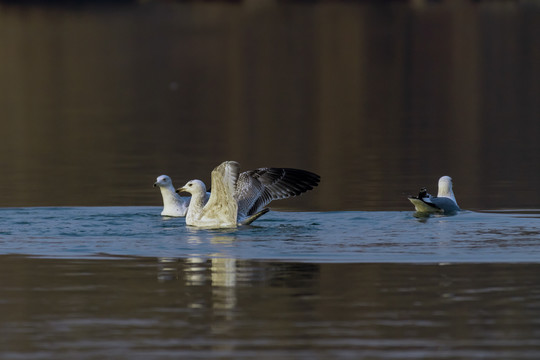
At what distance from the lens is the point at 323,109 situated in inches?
1558

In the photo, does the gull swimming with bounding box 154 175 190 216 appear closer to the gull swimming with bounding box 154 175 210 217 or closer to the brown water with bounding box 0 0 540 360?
the gull swimming with bounding box 154 175 210 217

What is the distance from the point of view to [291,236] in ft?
53.0

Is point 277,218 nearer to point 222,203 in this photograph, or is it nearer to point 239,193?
point 239,193

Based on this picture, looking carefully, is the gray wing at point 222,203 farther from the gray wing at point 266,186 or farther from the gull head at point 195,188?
the gull head at point 195,188

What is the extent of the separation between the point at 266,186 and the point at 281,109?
21389 millimetres

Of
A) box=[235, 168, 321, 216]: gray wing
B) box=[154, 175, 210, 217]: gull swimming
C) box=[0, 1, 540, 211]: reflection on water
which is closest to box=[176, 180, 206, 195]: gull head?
box=[154, 175, 210, 217]: gull swimming

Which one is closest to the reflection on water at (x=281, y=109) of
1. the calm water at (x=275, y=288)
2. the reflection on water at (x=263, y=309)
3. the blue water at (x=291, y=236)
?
the blue water at (x=291, y=236)

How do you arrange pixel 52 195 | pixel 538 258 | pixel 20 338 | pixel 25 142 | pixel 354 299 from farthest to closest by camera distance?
pixel 25 142, pixel 52 195, pixel 538 258, pixel 354 299, pixel 20 338

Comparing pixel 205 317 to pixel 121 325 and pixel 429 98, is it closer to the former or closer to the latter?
pixel 121 325

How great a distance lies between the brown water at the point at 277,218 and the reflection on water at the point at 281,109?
0.43ft

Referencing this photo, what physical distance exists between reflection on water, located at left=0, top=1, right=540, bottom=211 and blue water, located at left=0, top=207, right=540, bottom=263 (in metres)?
1.65

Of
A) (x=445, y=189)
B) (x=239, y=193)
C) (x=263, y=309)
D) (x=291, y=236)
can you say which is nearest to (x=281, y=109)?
(x=445, y=189)

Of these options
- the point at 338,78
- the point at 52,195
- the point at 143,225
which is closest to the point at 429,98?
the point at 338,78

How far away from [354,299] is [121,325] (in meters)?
2.34
